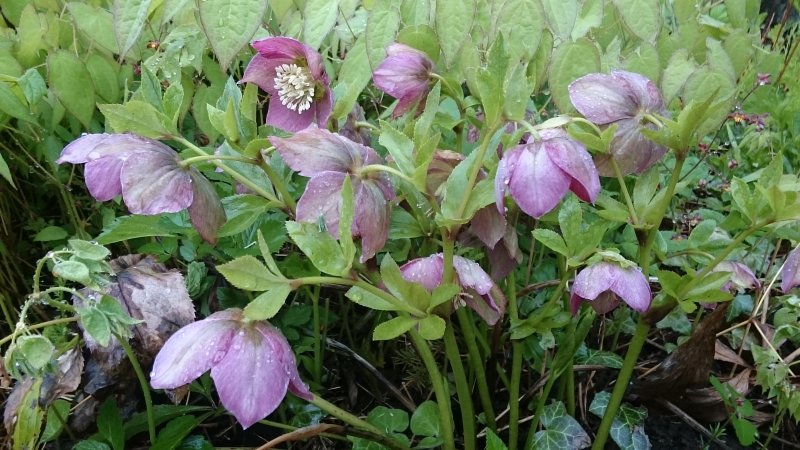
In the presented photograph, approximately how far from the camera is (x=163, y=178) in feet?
2.03

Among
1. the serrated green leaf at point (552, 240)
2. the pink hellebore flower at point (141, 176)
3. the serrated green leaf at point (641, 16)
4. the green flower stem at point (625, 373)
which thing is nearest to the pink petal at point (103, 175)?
the pink hellebore flower at point (141, 176)

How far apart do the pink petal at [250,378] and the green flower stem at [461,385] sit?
0.18 meters

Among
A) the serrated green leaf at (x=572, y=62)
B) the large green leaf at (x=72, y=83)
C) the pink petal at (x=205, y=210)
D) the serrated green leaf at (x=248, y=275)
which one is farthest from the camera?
the large green leaf at (x=72, y=83)

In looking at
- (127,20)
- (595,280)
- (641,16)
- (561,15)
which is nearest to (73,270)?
(127,20)

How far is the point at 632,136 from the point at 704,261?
0.30 meters

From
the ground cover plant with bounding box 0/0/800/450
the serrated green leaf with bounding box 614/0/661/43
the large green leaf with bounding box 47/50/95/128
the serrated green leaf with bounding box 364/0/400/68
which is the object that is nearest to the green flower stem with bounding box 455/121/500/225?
the ground cover plant with bounding box 0/0/800/450

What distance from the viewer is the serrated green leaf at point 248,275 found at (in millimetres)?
547

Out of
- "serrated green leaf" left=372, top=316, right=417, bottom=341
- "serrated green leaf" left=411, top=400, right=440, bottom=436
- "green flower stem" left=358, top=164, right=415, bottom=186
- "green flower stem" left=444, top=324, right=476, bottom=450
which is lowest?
"serrated green leaf" left=411, top=400, right=440, bottom=436

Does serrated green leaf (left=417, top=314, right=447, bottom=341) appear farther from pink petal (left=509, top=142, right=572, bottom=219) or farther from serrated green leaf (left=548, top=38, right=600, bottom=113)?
serrated green leaf (left=548, top=38, right=600, bottom=113)

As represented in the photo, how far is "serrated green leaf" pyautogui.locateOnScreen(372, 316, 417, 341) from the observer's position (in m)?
0.60

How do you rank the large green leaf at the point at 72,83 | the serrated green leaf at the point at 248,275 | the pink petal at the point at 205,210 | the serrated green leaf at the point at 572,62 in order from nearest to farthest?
1. the serrated green leaf at the point at 248,275
2. the pink petal at the point at 205,210
3. the serrated green leaf at the point at 572,62
4. the large green leaf at the point at 72,83

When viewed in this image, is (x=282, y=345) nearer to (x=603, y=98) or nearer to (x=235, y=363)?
(x=235, y=363)

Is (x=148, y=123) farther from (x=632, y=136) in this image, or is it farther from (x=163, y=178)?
(x=632, y=136)

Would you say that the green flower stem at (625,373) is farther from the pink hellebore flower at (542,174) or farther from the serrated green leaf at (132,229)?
the serrated green leaf at (132,229)
